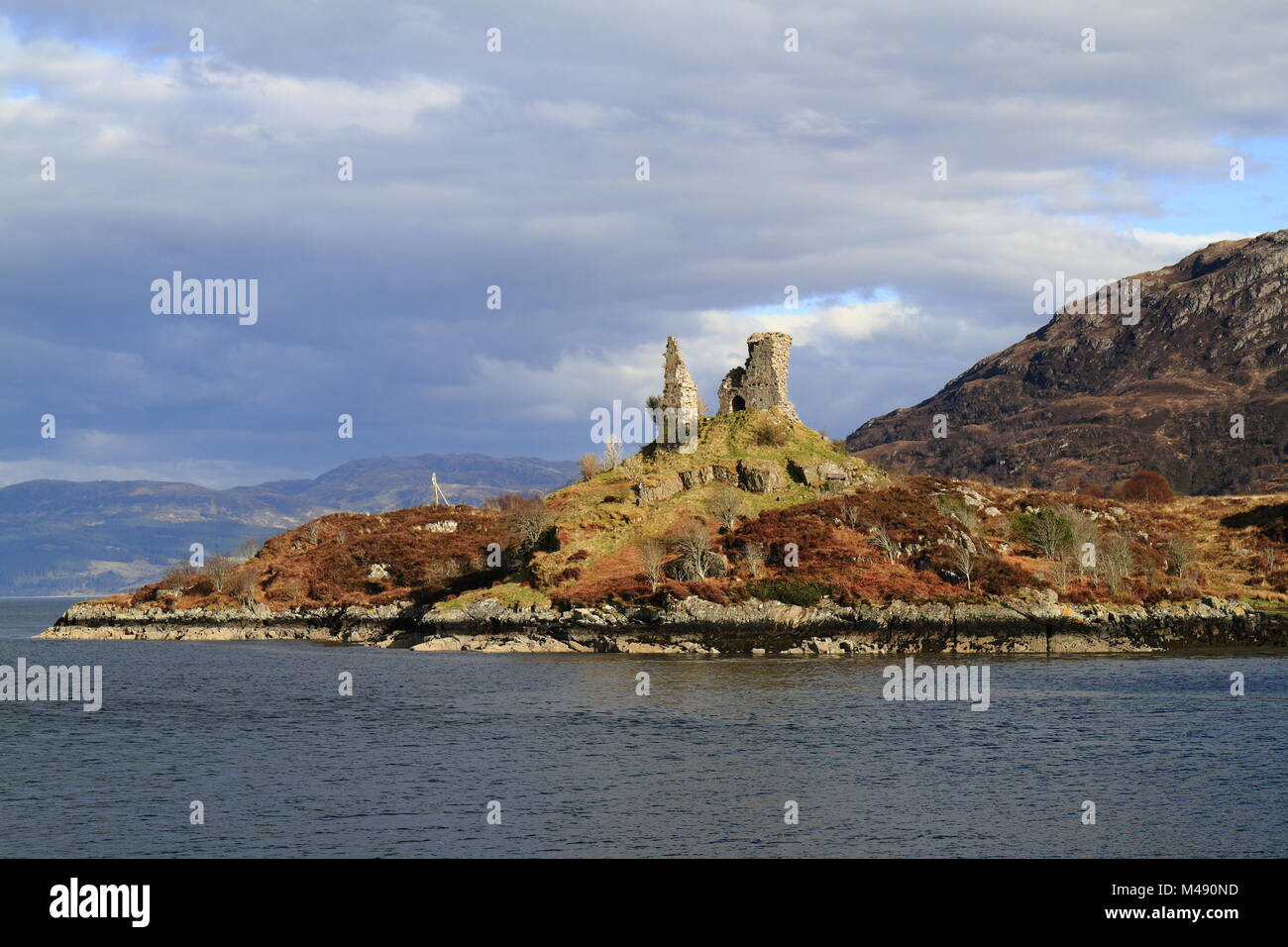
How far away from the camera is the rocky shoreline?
82.8m

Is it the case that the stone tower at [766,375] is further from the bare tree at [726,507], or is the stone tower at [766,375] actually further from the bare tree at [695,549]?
the bare tree at [695,549]

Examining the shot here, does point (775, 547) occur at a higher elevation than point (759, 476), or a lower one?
lower

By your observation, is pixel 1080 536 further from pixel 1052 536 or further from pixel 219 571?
pixel 219 571

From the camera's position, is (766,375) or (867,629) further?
(766,375)

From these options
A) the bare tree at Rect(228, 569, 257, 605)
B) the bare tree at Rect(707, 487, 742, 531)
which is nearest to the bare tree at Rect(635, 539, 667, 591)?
the bare tree at Rect(707, 487, 742, 531)

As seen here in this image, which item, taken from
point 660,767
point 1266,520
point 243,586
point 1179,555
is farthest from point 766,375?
point 660,767

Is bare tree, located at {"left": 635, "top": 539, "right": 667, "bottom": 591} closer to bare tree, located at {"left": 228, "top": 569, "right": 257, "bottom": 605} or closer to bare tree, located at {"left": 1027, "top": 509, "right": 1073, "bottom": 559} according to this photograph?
bare tree, located at {"left": 1027, "top": 509, "right": 1073, "bottom": 559}

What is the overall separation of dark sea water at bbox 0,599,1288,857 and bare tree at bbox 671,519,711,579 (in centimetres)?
2221

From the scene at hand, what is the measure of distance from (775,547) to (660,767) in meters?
54.7

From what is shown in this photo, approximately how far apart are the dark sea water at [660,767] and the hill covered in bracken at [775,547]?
21304mm

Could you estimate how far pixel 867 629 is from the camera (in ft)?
276

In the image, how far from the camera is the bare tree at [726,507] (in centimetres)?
10125

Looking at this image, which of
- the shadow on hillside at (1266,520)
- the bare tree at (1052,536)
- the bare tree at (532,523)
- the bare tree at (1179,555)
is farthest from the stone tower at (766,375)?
the shadow on hillside at (1266,520)
